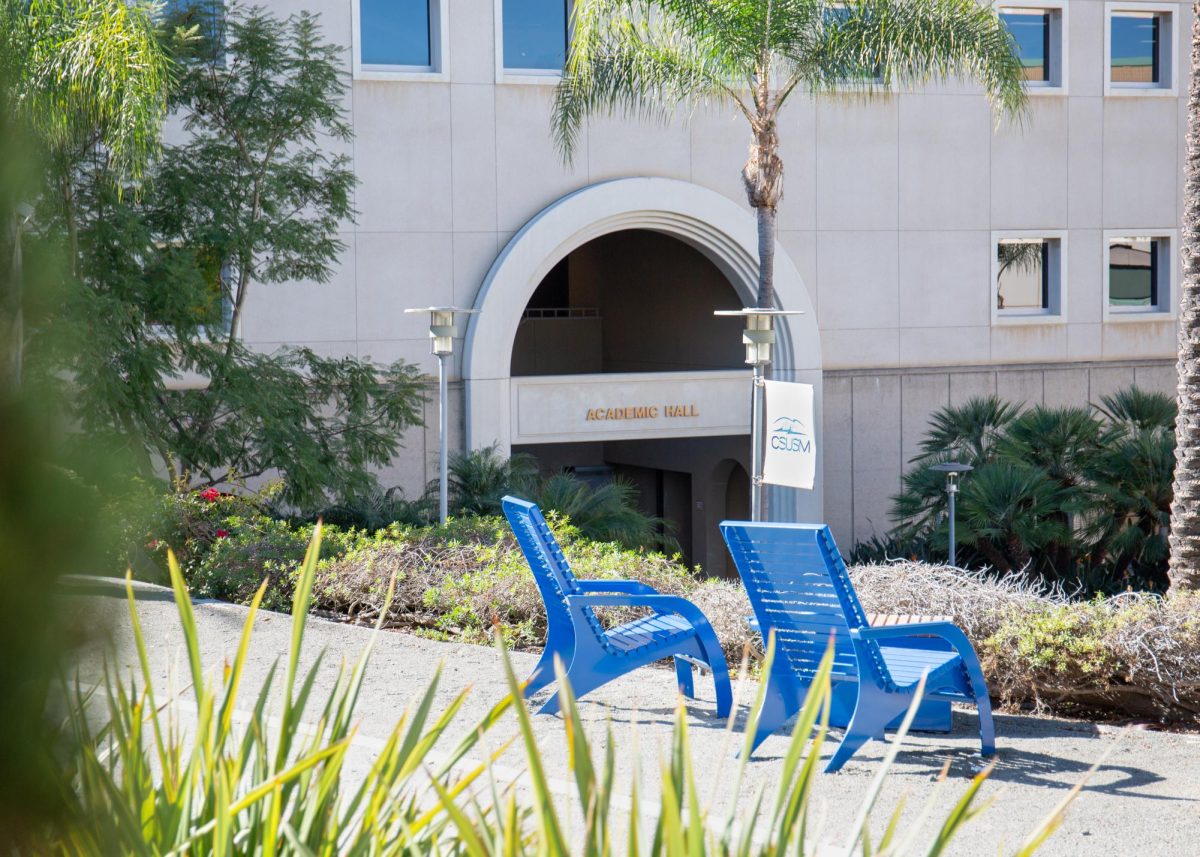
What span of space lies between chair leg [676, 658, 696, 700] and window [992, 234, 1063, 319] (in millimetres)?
18328

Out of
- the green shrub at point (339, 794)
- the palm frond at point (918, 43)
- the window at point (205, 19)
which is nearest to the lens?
the green shrub at point (339, 794)

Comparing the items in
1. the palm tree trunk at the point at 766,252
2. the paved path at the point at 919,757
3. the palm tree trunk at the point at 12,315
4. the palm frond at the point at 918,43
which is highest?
the palm frond at the point at 918,43

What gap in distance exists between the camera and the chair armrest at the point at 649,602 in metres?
5.92

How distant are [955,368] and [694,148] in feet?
19.6

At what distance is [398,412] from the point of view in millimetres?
15492

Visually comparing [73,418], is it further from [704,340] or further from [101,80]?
[704,340]

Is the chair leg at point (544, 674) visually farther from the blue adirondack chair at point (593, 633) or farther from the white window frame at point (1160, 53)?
the white window frame at point (1160, 53)

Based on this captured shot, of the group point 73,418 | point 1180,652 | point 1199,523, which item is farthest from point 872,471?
point 73,418

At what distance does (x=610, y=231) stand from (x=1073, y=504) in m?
10.8

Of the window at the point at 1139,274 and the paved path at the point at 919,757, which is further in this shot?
the window at the point at 1139,274

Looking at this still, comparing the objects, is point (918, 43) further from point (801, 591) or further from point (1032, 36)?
point (801, 591)

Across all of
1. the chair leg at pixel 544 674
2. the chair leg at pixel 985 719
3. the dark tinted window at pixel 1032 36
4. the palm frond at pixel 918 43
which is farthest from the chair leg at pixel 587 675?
the dark tinted window at pixel 1032 36

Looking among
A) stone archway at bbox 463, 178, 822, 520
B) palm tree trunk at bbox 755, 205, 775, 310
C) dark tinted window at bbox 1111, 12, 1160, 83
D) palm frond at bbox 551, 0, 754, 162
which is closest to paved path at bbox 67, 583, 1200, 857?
palm tree trunk at bbox 755, 205, 775, 310

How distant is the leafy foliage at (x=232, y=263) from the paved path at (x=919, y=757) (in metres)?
5.88
